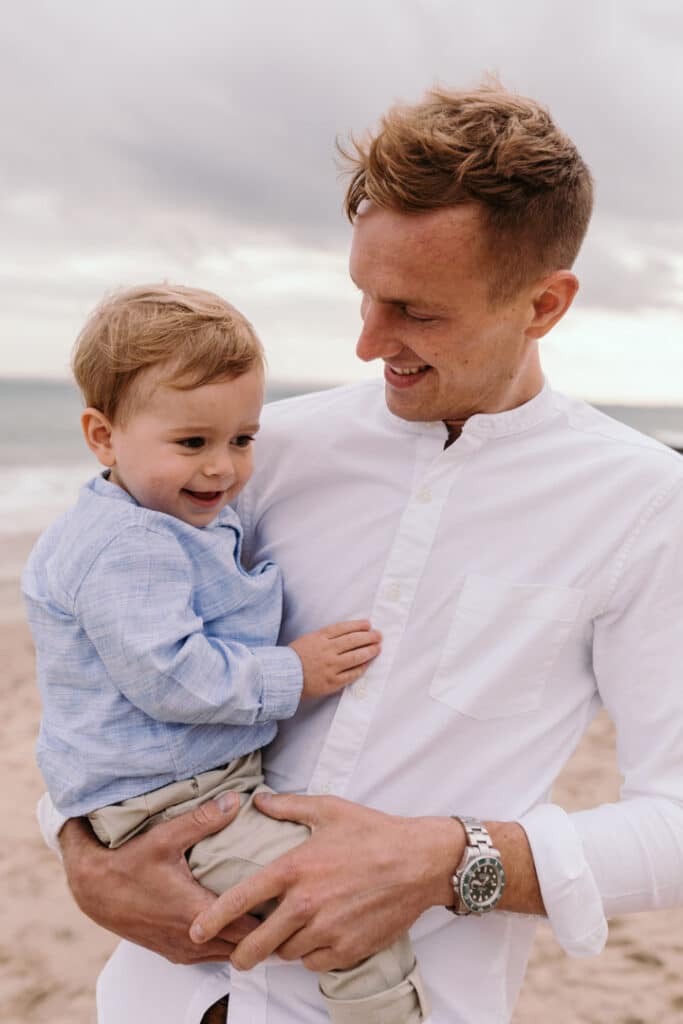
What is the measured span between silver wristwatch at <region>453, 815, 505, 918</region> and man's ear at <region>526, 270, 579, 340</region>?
1087 millimetres

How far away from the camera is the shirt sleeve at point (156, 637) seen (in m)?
1.71

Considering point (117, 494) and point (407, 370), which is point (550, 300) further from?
point (117, 494)

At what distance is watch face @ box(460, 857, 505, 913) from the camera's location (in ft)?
5.54

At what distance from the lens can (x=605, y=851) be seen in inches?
68.4

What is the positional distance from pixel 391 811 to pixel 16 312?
36557mm

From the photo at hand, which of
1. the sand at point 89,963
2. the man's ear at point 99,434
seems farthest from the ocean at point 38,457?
the man's ear at point 99,434

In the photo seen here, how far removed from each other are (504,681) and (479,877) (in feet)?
1.21

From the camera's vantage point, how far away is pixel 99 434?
1.91m

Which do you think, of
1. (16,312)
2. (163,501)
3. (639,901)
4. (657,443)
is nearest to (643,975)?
(639,901)

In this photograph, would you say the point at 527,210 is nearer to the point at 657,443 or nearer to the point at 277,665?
the point at 657,443

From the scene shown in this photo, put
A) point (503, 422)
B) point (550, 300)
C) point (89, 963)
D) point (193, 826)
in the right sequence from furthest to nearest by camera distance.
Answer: point (89, 963) → point (550, 300) → point (503, 422) → point (193, 826)

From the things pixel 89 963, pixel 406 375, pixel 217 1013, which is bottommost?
pixel 89 963

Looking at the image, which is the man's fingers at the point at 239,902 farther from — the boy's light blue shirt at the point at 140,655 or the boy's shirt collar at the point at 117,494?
the boy's shirt collar at the point at 117,494

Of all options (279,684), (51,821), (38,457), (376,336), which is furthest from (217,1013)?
(38,457)
